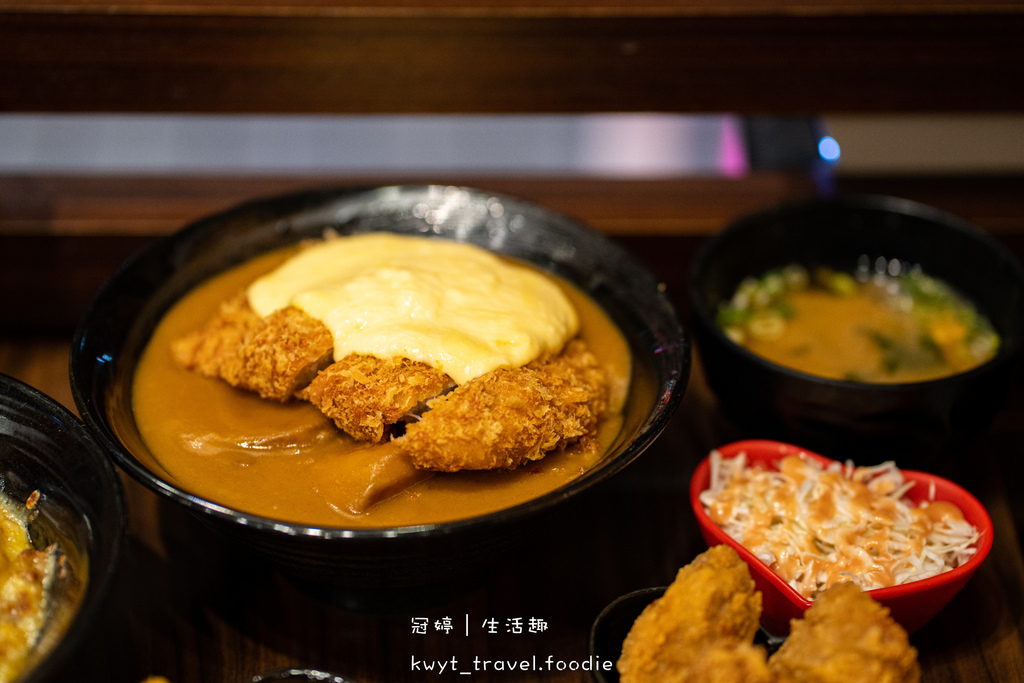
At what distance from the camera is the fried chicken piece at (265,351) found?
2021mm

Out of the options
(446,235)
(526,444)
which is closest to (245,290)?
(446,235)

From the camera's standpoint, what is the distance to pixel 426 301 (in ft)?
6.94

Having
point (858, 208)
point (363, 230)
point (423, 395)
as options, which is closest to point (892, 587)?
point (423, 395)

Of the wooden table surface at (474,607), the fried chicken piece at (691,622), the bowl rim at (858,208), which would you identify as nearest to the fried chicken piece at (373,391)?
the wooden table surface at (474,607)

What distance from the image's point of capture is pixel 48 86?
2615mm

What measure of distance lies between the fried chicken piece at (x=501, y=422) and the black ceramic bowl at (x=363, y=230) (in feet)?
0.49

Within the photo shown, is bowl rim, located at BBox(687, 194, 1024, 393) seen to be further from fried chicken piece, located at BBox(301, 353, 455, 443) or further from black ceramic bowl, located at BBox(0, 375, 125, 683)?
black ceramic bowl, located at BBox(0, 375, 125, 683)

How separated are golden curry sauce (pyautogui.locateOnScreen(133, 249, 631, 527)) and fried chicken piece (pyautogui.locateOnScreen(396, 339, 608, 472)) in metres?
0.06

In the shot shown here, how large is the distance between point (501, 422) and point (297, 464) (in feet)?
1.63

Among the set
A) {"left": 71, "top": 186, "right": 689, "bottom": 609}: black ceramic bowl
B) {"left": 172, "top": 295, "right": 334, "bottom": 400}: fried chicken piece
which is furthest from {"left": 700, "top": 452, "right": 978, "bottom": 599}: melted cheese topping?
{"left": 172, "top": 295, "right": 334, "bottom": 400}: fried chicken piece

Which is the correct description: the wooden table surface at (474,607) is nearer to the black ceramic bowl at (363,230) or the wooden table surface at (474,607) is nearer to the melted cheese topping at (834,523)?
the black ceramic bowl at (363,230)

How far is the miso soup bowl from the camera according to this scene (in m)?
1.89

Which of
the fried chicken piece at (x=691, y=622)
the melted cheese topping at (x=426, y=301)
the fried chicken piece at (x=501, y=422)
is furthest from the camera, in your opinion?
the melted cheese topping at (x=426, y=301)

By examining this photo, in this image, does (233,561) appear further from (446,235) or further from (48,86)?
(48,86)
